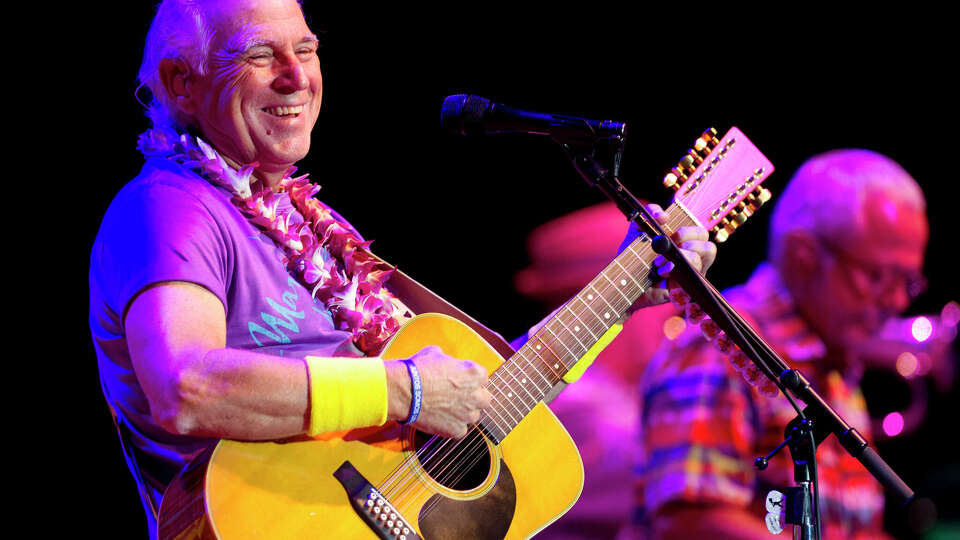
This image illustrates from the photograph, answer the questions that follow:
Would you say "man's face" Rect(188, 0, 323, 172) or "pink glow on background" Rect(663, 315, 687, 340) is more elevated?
"man's face" Rect(188, 0, 323, 172)

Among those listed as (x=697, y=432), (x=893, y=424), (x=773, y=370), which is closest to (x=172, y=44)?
(x=773, y=370)

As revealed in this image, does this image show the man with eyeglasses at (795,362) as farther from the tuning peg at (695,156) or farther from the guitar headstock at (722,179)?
the tuning peg at (695,156)

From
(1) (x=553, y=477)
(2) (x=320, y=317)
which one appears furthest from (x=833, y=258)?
(2) (x=320, y=317)

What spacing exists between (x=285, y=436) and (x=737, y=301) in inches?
79.3

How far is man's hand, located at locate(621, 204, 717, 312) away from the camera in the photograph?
2.39 meters

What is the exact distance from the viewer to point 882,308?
3.19 m

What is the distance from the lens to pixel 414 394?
6.40 feet

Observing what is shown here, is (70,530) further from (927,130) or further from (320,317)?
(927,130)

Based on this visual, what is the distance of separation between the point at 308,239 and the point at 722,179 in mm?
1186

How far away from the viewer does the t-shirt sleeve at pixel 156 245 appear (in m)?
1.90

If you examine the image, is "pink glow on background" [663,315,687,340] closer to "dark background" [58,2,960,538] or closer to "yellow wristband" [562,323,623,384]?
"dark background" [58,2,960,538]

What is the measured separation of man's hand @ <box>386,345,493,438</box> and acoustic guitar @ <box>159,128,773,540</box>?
123 millimetres

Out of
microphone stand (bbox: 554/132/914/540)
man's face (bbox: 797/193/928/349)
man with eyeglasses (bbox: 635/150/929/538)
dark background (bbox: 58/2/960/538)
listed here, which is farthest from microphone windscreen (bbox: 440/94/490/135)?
man's face (bbox: 797/193/928/349)

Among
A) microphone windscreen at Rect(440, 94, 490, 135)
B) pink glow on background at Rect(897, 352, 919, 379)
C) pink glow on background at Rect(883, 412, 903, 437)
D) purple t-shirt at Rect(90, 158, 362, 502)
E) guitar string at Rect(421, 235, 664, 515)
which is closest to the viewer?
purple t-shirt at Rect(90, 158, 362, 502)
